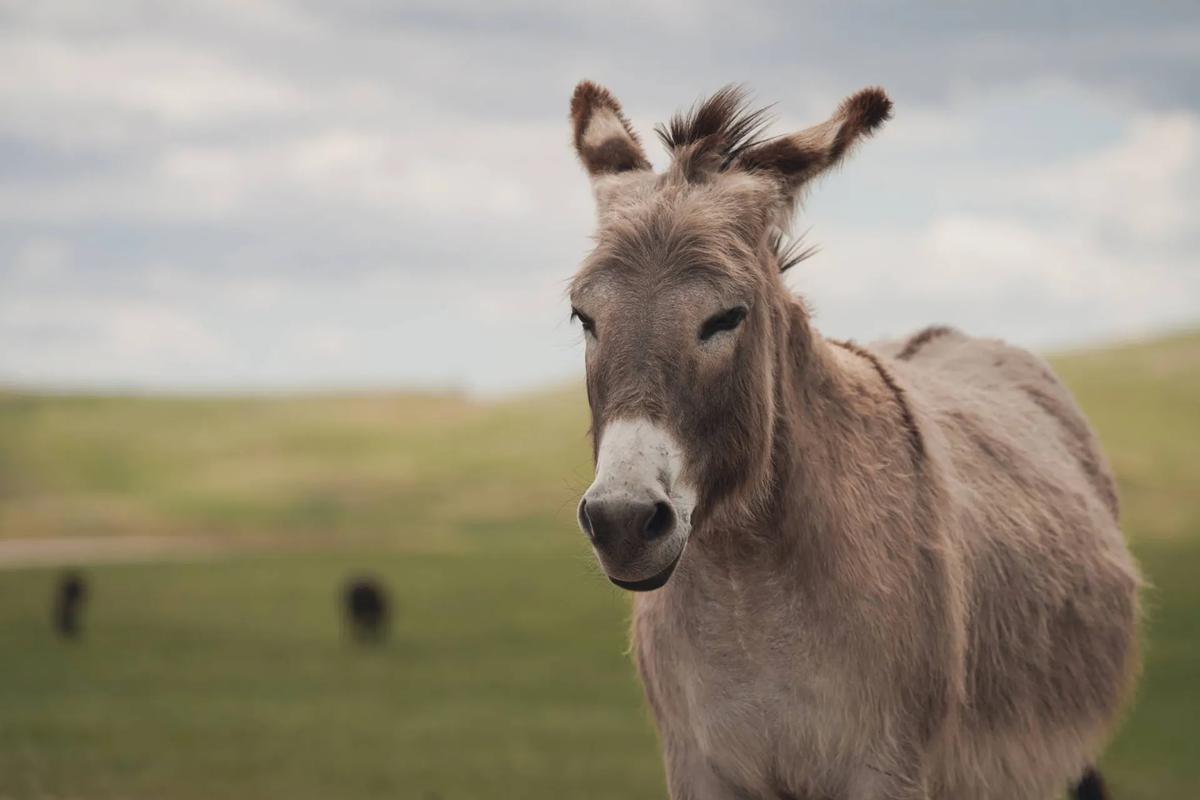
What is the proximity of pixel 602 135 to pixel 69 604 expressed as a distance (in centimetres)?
3303

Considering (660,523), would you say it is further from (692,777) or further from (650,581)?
(692,777)

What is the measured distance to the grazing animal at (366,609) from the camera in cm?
3450

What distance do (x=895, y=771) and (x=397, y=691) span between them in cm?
2415

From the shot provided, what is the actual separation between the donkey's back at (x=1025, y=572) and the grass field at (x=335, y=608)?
1.51 metres

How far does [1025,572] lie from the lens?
242 inches

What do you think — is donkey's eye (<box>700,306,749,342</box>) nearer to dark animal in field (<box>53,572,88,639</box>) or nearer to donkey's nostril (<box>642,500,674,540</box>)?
donkey's nostril (<box>642,500,674,540</box>)

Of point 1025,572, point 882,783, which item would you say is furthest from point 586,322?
point 1025,572

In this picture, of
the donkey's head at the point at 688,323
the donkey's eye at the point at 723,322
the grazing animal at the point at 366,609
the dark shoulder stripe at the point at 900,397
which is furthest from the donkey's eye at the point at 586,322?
the grazing animal at the point at 366,609

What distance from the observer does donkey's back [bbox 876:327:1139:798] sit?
5.77m

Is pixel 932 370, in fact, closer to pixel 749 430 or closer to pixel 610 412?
pixel 749 430

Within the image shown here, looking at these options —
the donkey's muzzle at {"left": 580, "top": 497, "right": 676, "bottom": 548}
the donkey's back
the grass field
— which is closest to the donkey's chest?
the grass field

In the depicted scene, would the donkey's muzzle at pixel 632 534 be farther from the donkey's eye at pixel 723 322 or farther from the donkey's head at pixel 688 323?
the donkey's eye at pixel 723 322

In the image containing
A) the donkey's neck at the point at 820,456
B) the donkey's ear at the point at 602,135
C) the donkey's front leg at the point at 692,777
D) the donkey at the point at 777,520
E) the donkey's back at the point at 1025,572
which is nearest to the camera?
the donkey at the point at 777,520

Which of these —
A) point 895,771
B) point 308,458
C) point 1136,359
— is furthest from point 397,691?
point 1136,359
